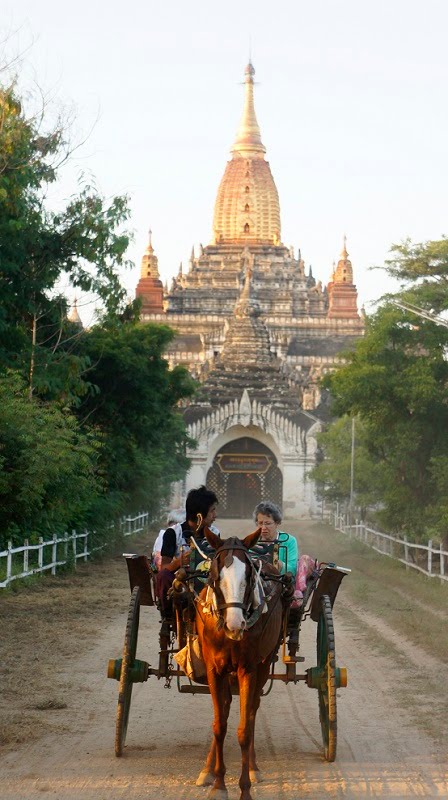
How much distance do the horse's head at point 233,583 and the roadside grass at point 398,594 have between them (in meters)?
6.05

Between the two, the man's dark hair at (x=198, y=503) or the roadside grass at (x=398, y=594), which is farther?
the roadside grass at (x=398, y=594)

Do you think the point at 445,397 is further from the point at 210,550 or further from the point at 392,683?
the point at 210,550

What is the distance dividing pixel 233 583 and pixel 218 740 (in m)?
0.87

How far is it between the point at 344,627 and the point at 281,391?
46.1 metres

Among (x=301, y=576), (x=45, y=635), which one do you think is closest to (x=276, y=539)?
(x=301, y=576)

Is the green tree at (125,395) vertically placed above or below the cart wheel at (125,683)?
above

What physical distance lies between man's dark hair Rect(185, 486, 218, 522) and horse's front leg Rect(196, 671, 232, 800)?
1488 millimetres

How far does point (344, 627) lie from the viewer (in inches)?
622

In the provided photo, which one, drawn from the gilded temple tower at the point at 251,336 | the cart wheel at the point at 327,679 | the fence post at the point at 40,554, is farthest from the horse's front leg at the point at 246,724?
the gilded temple tower at the point at 251,336

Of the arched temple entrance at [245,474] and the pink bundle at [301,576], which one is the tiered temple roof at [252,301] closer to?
the arched temple entrance at [245,474]

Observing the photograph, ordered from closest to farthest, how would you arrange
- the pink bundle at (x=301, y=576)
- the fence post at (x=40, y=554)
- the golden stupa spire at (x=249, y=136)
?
the pink bundle at (x=301, y=576), the fence post at (x=40, y=554), the golden stupa spire at (x=249, y=136)

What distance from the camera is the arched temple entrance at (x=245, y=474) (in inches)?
2377

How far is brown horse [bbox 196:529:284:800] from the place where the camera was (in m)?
6.95

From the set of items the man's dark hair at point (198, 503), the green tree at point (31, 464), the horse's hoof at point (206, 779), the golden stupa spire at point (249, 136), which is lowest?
the horse's hoof at point (206, 779)
